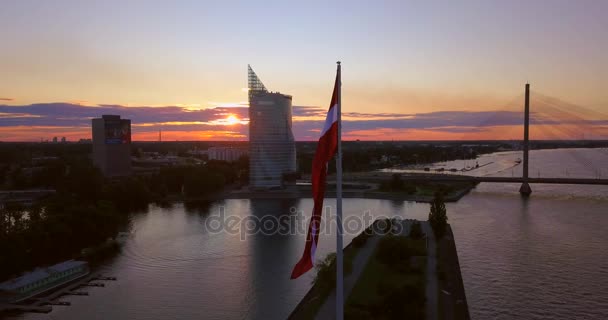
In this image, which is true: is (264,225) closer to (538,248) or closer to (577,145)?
(538,248)

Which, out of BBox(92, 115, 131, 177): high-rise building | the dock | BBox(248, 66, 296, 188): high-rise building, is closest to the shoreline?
BBox(248, 66, 296, 188): high-rise building

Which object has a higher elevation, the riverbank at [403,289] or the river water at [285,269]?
the riverbank at [403,289]

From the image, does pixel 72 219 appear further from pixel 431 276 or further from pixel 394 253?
pixel 431 276

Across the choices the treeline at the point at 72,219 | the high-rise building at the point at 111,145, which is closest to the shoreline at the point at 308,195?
the treeline at the point at 72,219

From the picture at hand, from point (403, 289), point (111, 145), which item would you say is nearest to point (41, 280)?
point (403, 289)

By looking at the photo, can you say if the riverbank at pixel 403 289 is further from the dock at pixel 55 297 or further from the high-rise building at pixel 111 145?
the high-rise building at pixel 111 145

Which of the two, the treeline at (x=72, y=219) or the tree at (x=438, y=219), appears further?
the tree at (x=438, y=219)

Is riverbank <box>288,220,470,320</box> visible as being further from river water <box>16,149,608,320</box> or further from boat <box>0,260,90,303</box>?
boat <box>0,260,90,303</box>
